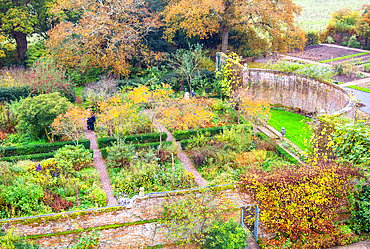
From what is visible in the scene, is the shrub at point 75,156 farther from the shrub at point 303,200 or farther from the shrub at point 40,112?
the shrub at point 303,200

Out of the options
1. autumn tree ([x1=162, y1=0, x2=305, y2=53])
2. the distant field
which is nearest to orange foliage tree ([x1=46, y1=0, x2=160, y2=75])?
autumn tree ([x1=162, y1=0, x2=305, y2=53])

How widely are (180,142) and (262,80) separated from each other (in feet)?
25.5

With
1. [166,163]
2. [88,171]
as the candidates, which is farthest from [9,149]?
[166,163]

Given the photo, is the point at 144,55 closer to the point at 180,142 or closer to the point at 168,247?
the point at 180,142

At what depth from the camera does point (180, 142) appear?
15039 mm

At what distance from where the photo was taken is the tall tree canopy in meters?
24.1

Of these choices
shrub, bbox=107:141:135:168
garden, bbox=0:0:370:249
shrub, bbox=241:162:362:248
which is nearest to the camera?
shrub, bbox=241:162:362:248

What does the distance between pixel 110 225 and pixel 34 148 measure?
6683mm

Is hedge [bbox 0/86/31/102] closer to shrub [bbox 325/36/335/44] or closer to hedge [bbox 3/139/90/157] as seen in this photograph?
hedge [bbox 3/139/90/157]

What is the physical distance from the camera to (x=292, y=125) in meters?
17.3

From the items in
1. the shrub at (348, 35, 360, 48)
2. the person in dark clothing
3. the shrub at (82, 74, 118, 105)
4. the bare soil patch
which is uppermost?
the shrub at (348, 35, 360, 48)

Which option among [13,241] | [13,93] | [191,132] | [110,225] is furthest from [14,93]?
[110,225]

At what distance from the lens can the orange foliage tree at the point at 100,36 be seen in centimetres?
2094

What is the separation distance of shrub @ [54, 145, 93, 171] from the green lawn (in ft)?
30.2
